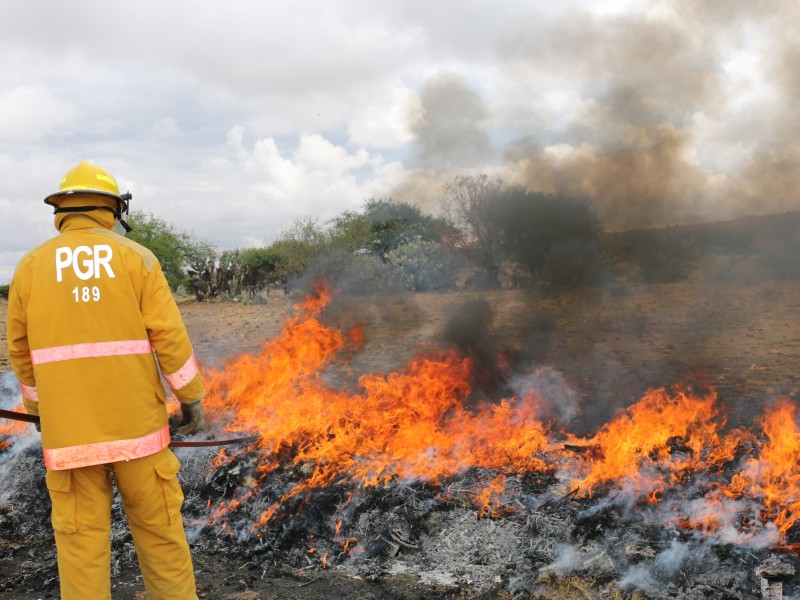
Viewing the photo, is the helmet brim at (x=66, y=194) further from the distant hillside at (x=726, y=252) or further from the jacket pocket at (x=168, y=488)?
the distant hillside at (x=726, y=252)

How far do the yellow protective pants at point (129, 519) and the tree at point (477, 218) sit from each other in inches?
383

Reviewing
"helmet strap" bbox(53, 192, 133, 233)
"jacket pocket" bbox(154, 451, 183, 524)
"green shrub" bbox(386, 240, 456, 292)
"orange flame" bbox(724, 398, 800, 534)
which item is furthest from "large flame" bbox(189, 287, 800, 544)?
"green shrub" bbox(386, 240, 456, 292)

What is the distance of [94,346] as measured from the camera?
3025 mm

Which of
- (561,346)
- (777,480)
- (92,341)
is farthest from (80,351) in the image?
(561,346)

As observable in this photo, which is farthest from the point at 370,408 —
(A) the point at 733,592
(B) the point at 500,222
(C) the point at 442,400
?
(B) the point at 500,222

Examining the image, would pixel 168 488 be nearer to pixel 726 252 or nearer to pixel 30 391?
pixel 30 391

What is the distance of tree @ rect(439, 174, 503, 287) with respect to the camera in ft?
42.3

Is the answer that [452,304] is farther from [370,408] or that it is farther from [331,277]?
[370,408]

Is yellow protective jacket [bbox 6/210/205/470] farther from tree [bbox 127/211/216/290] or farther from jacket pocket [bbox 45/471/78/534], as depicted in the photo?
tree [bbox 127/211/216/290]

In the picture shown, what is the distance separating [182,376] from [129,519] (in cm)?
79

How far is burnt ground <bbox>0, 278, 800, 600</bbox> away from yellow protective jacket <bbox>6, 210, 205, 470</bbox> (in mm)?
1533

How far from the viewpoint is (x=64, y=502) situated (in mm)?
3090

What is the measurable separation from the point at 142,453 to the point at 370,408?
3292mm

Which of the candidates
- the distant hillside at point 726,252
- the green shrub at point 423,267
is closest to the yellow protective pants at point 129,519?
the distant hillside at point 726,252
